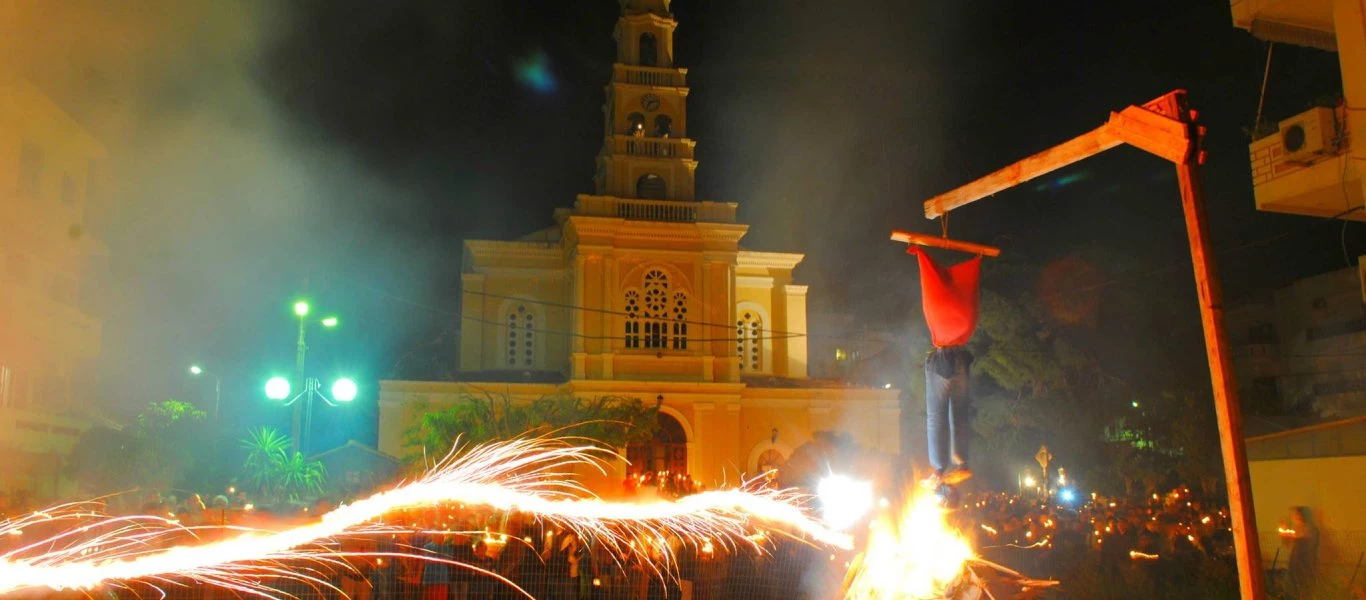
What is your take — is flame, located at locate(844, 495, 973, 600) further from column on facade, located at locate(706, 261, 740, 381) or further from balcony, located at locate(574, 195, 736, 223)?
balcony, located at locate(574, 195, 736, 223)

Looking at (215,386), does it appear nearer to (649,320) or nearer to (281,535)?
(649,320)

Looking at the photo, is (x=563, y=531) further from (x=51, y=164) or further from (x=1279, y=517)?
(x=1279, y=517)

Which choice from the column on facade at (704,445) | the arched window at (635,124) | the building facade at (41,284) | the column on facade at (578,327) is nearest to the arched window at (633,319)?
the column on facade at (578,327)

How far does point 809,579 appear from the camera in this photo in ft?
33.0

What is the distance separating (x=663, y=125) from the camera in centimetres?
3077

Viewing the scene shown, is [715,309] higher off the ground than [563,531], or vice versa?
[715,309]

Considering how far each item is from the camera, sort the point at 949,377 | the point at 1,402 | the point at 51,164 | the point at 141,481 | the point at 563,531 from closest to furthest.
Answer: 1. the point at 949,377
2. the point at 563,531
3. the point at 51,164
4. the point at 1,402
5. the point at 141,481

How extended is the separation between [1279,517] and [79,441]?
22547 millimetres

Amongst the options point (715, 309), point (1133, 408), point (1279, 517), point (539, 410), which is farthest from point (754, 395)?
point (1279, 517)

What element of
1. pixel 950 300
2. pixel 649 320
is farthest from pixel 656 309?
pixel 950 300

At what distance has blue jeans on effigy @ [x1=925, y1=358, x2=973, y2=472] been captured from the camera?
8.05 m

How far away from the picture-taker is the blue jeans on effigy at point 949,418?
8055 millimetres

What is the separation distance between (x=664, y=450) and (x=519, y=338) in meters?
6.05

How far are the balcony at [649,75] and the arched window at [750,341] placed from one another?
7.43 meters
